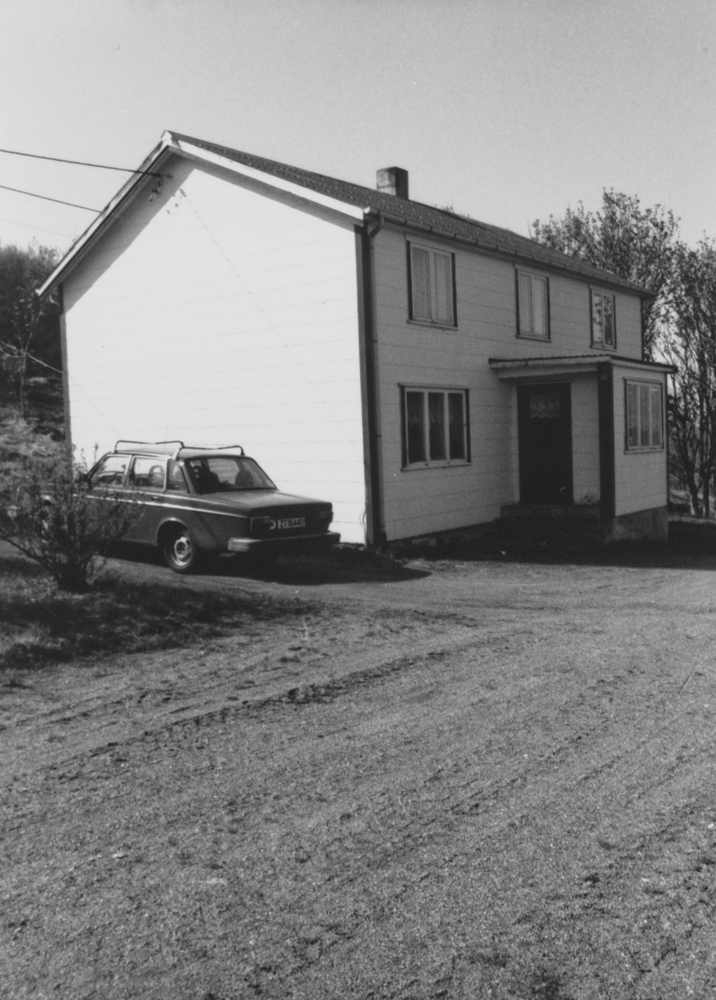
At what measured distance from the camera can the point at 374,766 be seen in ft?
18.3

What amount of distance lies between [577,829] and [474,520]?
1464 cm

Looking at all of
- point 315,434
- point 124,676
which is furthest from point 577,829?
point 315,434

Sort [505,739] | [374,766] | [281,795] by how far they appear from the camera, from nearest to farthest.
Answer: [281,795]
[374,766]
[505,739]

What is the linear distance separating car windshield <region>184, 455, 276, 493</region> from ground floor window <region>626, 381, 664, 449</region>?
362 inches

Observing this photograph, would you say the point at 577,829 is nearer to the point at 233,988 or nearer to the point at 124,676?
the point at 233,988

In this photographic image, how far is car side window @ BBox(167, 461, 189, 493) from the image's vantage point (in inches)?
534

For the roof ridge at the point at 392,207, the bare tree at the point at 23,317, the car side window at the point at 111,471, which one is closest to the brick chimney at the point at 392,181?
the roof ridge at the point at 392,207

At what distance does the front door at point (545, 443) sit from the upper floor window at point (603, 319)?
445cm

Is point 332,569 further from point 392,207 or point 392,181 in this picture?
point 392,181

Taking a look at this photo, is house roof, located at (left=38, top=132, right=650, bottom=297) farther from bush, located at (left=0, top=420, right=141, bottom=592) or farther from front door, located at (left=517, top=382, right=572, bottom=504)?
bush, located at (left=0, top=420, right=141, bottom=592)

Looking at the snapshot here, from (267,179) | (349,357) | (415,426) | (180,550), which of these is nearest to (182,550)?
(180,550)

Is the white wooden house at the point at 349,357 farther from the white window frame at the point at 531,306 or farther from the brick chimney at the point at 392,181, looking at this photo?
the brick chimney at the point at 392,181

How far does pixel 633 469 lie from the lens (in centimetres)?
2067

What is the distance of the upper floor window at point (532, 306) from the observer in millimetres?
20859
